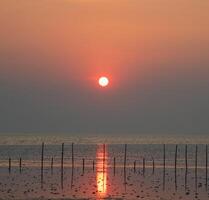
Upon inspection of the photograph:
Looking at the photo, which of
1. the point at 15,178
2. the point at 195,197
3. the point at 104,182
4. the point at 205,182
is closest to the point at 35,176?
the point at 15,178

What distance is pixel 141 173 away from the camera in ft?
182

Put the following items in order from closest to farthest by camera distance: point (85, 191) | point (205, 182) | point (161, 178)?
point (85, 191) → point (205, 182) → point (161, 178)

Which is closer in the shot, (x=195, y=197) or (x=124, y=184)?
(x=195, y=197)

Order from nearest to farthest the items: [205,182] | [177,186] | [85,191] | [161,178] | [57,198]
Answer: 1. [57,198]
2. [85,191]
3. [177,186]
4. [205,182]
5. [161,178]

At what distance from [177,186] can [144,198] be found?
8.60m

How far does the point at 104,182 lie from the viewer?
150 ft

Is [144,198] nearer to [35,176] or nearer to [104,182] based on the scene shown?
[104,182]

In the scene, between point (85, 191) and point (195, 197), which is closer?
point (195, 197)

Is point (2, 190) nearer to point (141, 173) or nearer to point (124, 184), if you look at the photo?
point (124, 184)

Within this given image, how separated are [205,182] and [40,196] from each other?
15.9 meters

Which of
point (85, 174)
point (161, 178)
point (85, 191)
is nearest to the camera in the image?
point (85, 191)

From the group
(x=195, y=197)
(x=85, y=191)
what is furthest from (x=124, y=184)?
(x=195, y=197)

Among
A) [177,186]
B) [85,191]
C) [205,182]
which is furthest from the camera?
[205,182]

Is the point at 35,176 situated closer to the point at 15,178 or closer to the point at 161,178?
the point at 15,178
